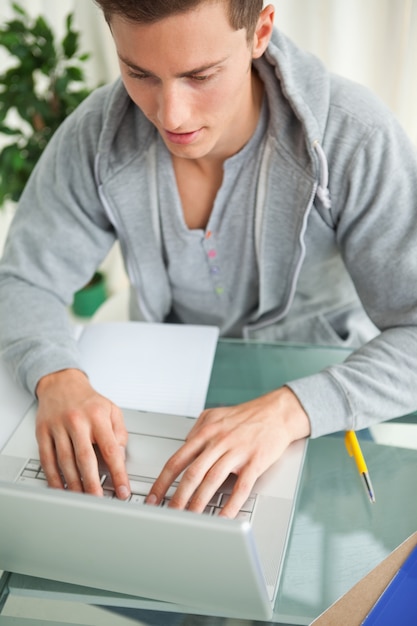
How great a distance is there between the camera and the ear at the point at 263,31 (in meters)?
0.93

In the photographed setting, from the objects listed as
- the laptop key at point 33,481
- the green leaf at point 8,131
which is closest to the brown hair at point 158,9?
the laptop key at point 33,481

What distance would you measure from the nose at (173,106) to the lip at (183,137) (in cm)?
5

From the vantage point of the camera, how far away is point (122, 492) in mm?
804

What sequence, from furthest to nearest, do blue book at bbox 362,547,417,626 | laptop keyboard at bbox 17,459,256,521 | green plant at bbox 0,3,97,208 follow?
green plant at bbox 0,3,97,208
laptop keyboard at bbox 17,459,256,521
blue book at bbox 362,547,417,626

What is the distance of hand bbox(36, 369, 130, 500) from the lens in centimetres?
83

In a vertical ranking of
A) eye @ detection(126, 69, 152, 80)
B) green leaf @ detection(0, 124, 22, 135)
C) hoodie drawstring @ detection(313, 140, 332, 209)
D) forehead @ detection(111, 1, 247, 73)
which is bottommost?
green leaf @ detection(0, 124, 22, 135)

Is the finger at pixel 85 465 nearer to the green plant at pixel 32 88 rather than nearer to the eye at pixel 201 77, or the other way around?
the eye at pixel 201 77

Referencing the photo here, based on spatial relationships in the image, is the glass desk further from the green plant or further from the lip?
the green plant

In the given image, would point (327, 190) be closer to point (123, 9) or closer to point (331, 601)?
point (123, 9)

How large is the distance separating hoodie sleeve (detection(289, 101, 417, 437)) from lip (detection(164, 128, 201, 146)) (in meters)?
0.21

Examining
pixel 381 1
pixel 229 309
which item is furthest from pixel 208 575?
pixel 381 1

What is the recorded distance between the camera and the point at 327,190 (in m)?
1.03

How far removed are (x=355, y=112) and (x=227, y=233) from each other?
0.29m

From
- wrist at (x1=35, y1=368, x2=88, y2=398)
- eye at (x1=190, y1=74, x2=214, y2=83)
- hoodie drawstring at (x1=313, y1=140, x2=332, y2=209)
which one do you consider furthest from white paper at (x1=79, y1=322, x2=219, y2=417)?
eye at (x1=190, y1=74, x2=214, y2=83)
